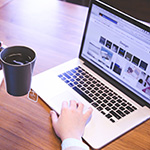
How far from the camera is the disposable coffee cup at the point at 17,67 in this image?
0.75 m

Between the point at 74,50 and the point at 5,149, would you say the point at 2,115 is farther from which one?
the point at 74,50

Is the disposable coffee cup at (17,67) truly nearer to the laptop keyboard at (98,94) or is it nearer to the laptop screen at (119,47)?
the laptop keyboard at (98,94)

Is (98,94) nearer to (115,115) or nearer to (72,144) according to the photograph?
(115,115)

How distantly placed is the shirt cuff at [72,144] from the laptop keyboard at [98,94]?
6.1 inches

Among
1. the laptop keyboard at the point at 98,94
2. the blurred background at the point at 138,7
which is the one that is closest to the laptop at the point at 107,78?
the laptop keyboard at the point at 98,94

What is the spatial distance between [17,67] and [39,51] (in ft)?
1.22

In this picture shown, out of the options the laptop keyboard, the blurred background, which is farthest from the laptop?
the blurred background

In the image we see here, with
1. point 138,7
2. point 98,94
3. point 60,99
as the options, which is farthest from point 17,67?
point 138,7

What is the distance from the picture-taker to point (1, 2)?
142cm

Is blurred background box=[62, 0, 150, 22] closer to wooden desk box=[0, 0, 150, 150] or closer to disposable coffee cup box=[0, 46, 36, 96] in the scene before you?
wooden desk box=[0, 0, 150, 150]

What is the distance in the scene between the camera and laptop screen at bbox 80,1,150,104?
0.85 metres

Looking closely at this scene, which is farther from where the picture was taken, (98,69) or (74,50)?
(74,50)

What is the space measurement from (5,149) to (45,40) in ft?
1.99

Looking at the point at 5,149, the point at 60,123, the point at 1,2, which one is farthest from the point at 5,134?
the point at 1,2
